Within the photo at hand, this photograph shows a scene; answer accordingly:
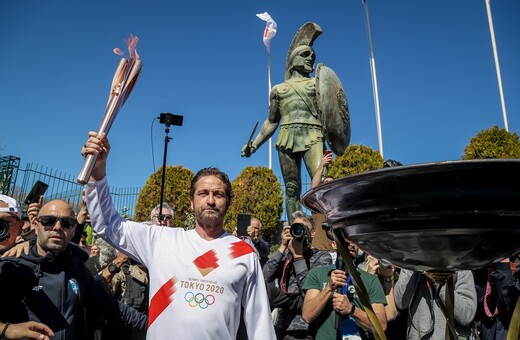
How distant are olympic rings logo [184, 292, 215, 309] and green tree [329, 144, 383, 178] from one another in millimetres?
13944

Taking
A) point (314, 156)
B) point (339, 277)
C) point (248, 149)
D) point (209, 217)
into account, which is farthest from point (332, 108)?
point (209, 217)

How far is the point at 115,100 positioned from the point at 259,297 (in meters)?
1.21

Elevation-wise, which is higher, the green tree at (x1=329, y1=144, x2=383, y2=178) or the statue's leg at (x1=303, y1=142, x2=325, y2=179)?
the green tree at (x1=329, y1=144, x2=383, y2=178)

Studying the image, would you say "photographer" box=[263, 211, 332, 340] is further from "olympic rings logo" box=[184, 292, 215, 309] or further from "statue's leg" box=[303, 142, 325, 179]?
"statue's leg" box=[303, 142, 325, 179]

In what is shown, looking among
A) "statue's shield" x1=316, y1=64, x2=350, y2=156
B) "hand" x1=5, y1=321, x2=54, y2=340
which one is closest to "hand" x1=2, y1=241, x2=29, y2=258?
"hand" x1=5, y1=321, x2=54, y2=340

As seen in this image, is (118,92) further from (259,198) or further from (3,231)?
(259,198)

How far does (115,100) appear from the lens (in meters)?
1.70

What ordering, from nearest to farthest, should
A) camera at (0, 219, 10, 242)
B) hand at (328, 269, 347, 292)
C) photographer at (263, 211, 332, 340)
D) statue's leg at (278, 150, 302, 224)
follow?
camera at (0, 219, 10, 242), hand at (328, 269, 347, 292), photographer at (263, 211, 332, 340), statue's leg at (278, 150, 302, 224)

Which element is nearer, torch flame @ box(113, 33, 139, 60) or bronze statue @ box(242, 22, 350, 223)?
torch flame @ box(113, 33, 139, 60)

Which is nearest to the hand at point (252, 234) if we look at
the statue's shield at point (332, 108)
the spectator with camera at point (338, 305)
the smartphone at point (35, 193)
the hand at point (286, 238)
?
the statue's shield at point (332, 108)

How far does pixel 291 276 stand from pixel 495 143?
14.6 metres

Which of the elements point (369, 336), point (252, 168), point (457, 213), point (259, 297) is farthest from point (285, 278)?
point (252, 168)

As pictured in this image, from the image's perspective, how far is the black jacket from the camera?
91.8 inches

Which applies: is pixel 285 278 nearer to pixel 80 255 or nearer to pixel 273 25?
pixel 80 255
